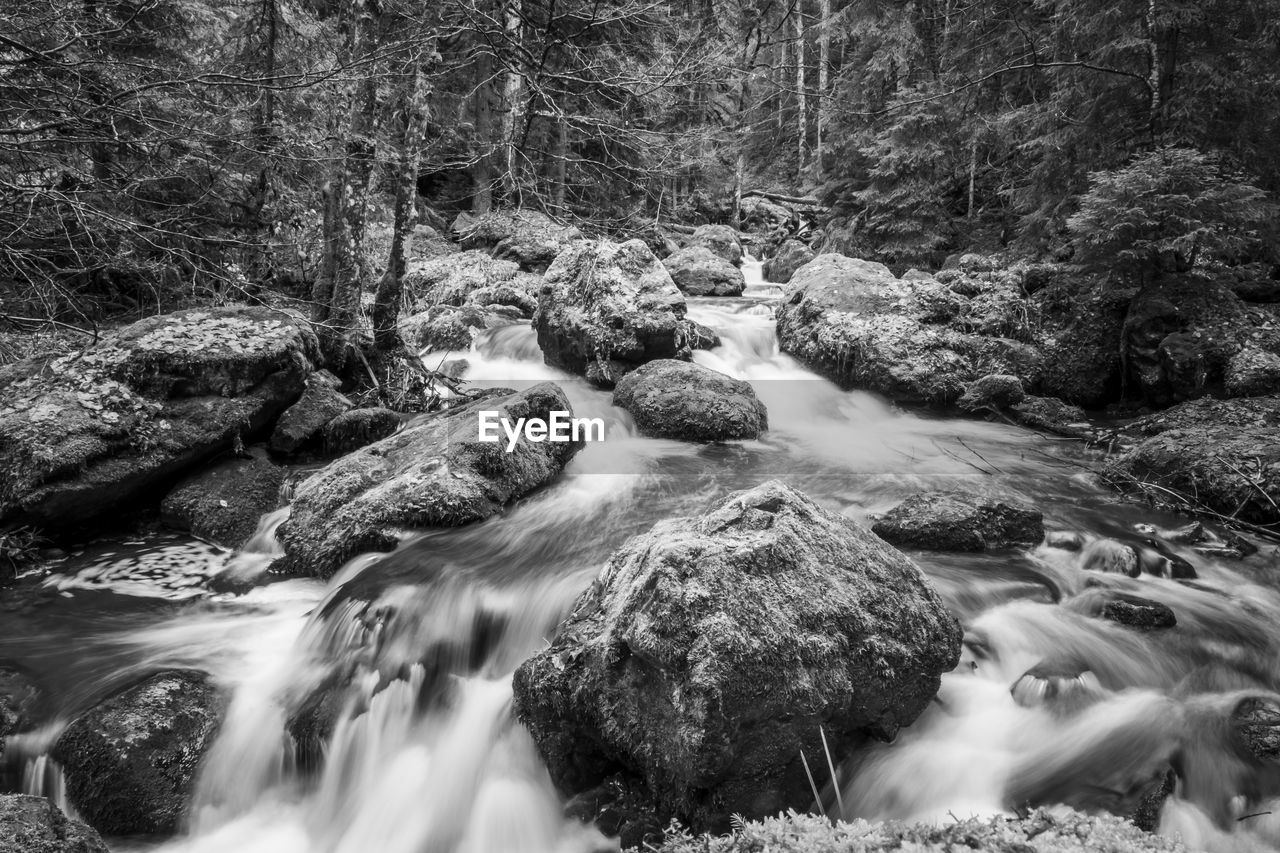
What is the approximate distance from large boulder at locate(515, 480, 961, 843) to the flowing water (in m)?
0.37

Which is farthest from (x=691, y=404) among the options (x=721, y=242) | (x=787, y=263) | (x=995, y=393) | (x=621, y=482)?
(x=721, y=242)

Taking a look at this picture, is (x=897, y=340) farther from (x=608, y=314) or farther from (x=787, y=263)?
(x=787, y=263)

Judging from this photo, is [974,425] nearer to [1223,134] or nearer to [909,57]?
[1223,134]

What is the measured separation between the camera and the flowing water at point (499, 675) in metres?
3.49

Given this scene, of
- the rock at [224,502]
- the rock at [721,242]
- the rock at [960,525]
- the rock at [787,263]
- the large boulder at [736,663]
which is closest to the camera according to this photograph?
the large boulder at [736,663]

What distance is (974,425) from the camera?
8.91 meters

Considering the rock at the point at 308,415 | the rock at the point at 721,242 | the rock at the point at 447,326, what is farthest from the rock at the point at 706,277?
the rock at the point at 308,415

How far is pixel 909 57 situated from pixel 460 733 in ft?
52.5

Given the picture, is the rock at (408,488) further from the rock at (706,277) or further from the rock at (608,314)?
the rock at (706,277)

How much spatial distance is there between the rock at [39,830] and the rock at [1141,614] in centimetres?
557

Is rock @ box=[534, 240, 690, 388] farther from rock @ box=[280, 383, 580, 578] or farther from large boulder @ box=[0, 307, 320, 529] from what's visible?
large boulder @ box=[0, 307, 320, 529]

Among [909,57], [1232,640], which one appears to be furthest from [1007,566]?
[909,57]

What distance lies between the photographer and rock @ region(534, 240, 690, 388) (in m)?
10.0

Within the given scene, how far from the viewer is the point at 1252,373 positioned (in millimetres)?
7668
